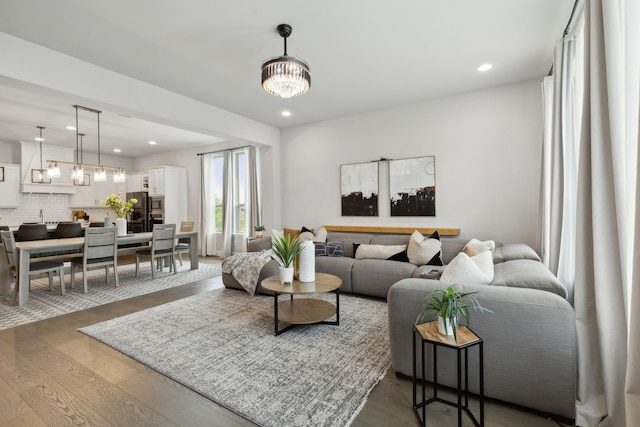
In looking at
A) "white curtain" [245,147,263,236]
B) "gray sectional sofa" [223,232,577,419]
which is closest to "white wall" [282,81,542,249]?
"white curtain" [245,147,263,236]

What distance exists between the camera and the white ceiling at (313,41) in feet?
8.00

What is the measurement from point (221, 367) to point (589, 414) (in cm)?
227

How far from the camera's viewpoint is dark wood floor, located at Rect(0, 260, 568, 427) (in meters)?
1.69

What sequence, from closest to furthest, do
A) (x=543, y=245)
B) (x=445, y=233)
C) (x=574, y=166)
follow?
1. (x=574, y=166)
2. (x=543, y=245)
3. (x=445, y=233)

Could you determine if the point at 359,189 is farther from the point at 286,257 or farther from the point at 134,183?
the point at 134,183

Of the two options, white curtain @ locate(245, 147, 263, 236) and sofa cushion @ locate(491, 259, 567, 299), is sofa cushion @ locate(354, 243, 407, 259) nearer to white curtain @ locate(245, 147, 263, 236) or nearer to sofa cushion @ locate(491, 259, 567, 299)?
sofa cushion @ locate(491, 259, 567, 299)

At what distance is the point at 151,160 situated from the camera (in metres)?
8.77

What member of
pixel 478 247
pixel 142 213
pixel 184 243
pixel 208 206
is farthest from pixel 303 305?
pixel 142 213

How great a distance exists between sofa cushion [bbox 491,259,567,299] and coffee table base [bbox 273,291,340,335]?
1.46m

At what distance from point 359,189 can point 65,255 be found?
487cm

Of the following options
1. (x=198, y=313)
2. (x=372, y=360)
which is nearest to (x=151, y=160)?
(x=198, y=313)

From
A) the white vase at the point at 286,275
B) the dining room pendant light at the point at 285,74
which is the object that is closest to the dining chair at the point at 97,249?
the white vase at the point at 286,275

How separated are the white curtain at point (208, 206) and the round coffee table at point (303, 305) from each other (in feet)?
16.3

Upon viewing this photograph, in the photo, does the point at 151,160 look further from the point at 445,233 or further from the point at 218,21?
the point at 445,233
